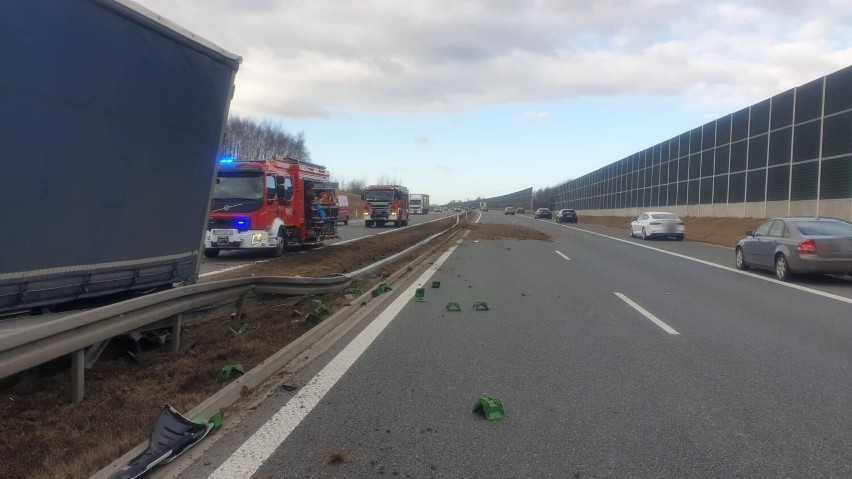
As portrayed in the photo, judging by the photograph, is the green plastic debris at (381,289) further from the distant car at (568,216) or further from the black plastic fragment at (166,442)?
the distant car at (568,216)

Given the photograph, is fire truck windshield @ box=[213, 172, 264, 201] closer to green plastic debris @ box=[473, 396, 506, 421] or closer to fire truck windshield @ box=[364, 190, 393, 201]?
green plastic debris @ box=[473, 396, 506, 421]

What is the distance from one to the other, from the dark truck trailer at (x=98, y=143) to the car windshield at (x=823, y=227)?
39.9 ft

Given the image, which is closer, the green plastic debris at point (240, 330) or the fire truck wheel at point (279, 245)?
the green plastic debris at point (240, 330)

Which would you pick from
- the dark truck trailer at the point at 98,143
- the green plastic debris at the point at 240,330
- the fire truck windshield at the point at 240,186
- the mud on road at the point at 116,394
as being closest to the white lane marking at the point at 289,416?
the mud on road at the point at 116,394

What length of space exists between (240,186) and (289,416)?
44.7 feet

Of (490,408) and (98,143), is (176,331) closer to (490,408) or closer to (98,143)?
(98,143)

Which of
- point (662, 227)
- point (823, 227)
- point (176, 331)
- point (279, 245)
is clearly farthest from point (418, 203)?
point (176, 331)

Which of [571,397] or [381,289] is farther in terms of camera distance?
[381,289]

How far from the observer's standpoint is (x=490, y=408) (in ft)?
16.3

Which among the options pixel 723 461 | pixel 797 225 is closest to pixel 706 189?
pixel 797 225

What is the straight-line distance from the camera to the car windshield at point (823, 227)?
12914 millimetres

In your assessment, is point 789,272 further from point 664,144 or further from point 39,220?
point 664,144

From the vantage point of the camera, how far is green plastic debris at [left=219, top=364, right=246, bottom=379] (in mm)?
5891

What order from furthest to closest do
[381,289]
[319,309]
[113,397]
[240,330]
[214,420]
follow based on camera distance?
[381,289]
[319,309]
[240,330]
[113,397]
[214,420]
